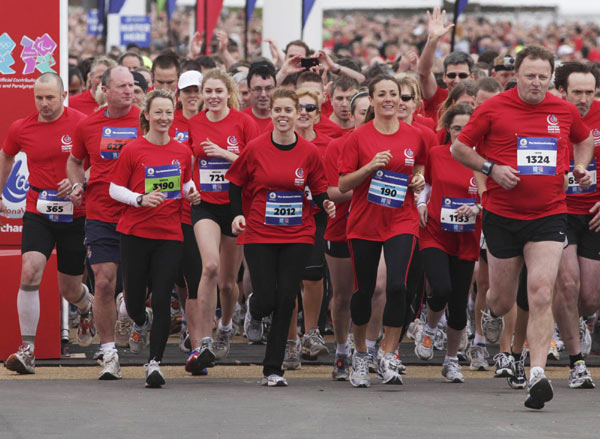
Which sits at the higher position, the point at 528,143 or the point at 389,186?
the point at 528,143

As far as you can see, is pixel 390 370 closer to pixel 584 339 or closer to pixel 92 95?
pixel 584 339

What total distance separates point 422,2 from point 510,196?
36.0m

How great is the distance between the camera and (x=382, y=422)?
7.79 m

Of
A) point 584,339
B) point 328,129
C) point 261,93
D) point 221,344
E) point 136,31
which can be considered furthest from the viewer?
point 136,31

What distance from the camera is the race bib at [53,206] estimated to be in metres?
10.4

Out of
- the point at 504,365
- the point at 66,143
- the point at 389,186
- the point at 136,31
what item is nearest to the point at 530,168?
the point at 389,186

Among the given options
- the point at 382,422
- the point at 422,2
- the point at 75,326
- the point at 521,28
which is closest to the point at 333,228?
the point at 382,422

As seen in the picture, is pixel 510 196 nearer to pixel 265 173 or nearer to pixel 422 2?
pixel 265 173

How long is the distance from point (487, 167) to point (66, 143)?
3.48 metres

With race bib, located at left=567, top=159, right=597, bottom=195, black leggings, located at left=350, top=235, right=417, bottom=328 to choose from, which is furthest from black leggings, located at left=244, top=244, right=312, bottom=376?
race bib, located at left=567, top=159, right=597, bottom=195

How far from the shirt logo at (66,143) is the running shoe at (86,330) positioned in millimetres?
1787

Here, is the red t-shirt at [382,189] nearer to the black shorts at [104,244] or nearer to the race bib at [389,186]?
the race bib at [389,186]

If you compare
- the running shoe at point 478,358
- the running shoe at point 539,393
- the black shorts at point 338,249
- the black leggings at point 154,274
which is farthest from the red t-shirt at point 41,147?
the running shoe at point 539,393

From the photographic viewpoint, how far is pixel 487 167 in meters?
8.82
